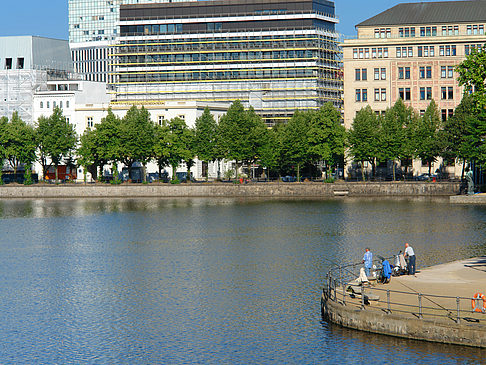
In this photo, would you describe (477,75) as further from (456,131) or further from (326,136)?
(326,136)

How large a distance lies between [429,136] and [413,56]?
24.5m

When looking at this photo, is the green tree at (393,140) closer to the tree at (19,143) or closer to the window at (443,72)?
the window at (443,72)

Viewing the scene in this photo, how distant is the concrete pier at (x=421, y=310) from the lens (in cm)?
3700

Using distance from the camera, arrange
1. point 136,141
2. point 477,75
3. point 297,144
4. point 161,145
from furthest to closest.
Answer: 1. point 161,145
2. point 136,141
3. point 297,144
4. point 477,75

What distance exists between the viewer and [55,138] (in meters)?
169

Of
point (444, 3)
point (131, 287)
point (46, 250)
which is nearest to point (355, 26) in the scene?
point (444, 3)

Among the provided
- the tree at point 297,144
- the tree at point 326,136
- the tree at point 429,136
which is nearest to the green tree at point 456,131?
the tree at point 429,136

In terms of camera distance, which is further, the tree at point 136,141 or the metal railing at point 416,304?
the tree at point 136,141

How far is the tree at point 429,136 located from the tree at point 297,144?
69.7ft

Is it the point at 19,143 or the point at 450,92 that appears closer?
the point at 450,92

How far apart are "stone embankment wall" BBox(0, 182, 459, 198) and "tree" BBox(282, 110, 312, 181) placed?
382 inches

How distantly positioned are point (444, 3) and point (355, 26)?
812 inches

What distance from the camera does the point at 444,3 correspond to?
172 metres

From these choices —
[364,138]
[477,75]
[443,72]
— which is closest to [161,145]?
[364,138]
